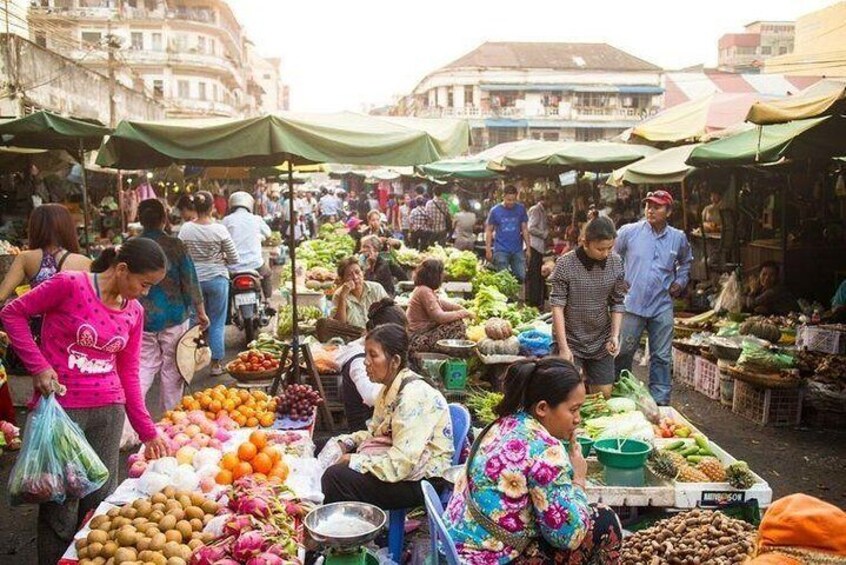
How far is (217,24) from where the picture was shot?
206 ft

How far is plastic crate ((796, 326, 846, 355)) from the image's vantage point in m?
7.46

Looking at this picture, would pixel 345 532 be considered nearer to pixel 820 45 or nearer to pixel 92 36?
pixel 820 45

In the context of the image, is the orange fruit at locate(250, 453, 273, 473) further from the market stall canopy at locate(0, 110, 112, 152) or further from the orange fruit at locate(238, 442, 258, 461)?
the market stall canopy at locate(0, 110, 112, 152)

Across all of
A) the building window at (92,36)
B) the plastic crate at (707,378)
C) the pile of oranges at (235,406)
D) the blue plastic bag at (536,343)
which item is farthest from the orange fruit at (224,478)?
the building window at (92,36)

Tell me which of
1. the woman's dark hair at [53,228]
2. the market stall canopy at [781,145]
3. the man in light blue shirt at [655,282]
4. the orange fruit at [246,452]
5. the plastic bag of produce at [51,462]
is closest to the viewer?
the plastic bag of produce at [51,462]

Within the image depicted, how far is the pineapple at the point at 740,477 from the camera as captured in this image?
4016 mm

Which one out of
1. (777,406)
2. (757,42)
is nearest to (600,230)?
(777,406)

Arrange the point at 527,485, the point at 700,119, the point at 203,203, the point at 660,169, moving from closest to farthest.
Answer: the point at 527,485, the point at 203,203, the point at 660,169, the point at 700,119

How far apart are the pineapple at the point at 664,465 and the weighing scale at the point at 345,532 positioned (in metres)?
1.83

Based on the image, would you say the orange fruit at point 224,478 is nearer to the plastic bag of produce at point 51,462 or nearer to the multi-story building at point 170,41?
the plastic bag of produce at point 51,462

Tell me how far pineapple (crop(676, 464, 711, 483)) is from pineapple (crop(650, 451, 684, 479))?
35mm

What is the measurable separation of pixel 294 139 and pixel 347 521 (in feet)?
9.72

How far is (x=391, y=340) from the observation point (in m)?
3.80

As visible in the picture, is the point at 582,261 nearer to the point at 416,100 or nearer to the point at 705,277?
the point at 705,277
